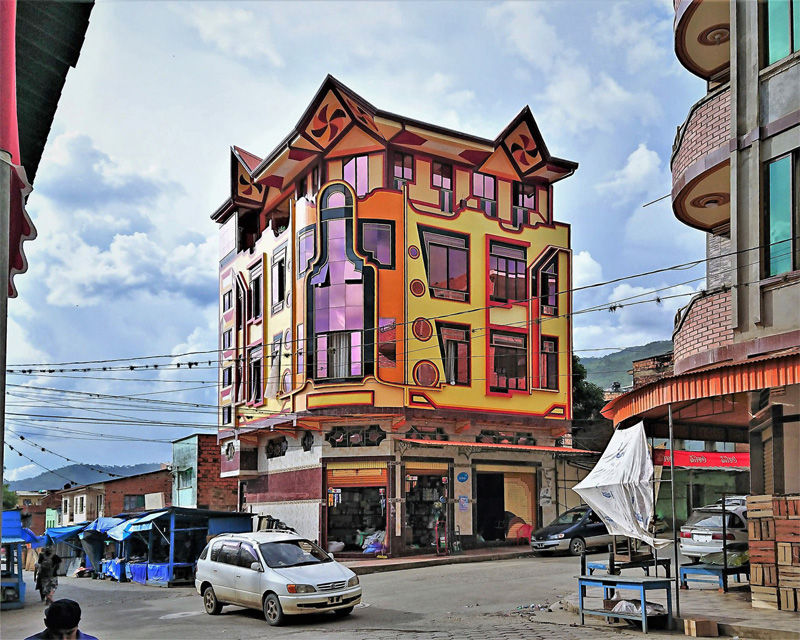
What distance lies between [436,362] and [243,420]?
36.2 ft

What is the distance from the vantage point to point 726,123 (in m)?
15.5

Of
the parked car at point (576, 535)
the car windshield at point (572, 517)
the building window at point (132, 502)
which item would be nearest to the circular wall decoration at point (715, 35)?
the parked car at point (576, 535)

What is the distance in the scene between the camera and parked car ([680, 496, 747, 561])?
76.8ft

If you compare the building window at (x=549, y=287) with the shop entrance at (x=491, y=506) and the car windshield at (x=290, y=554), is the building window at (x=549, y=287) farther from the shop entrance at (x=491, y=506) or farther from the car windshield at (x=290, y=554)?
the car windshield at (x=290, y=554)

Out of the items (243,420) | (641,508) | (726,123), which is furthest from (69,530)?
(726,123)

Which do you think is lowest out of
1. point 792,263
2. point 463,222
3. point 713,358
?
point 713,358

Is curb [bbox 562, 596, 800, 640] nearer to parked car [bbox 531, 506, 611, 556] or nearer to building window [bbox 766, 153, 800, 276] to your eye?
building window [bbox 766, 153, 800, 276]

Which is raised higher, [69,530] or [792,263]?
[792,263]

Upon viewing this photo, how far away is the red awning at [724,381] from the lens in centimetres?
1288

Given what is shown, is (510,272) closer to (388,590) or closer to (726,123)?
(388,590)

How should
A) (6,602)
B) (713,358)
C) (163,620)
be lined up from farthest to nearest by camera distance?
1. (6,602)
2. (163,620)
3. (713,358)

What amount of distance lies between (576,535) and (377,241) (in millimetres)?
13460

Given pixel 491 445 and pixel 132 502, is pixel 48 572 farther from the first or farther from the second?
pixel 132 502

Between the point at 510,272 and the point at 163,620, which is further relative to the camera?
the point at 510,272
